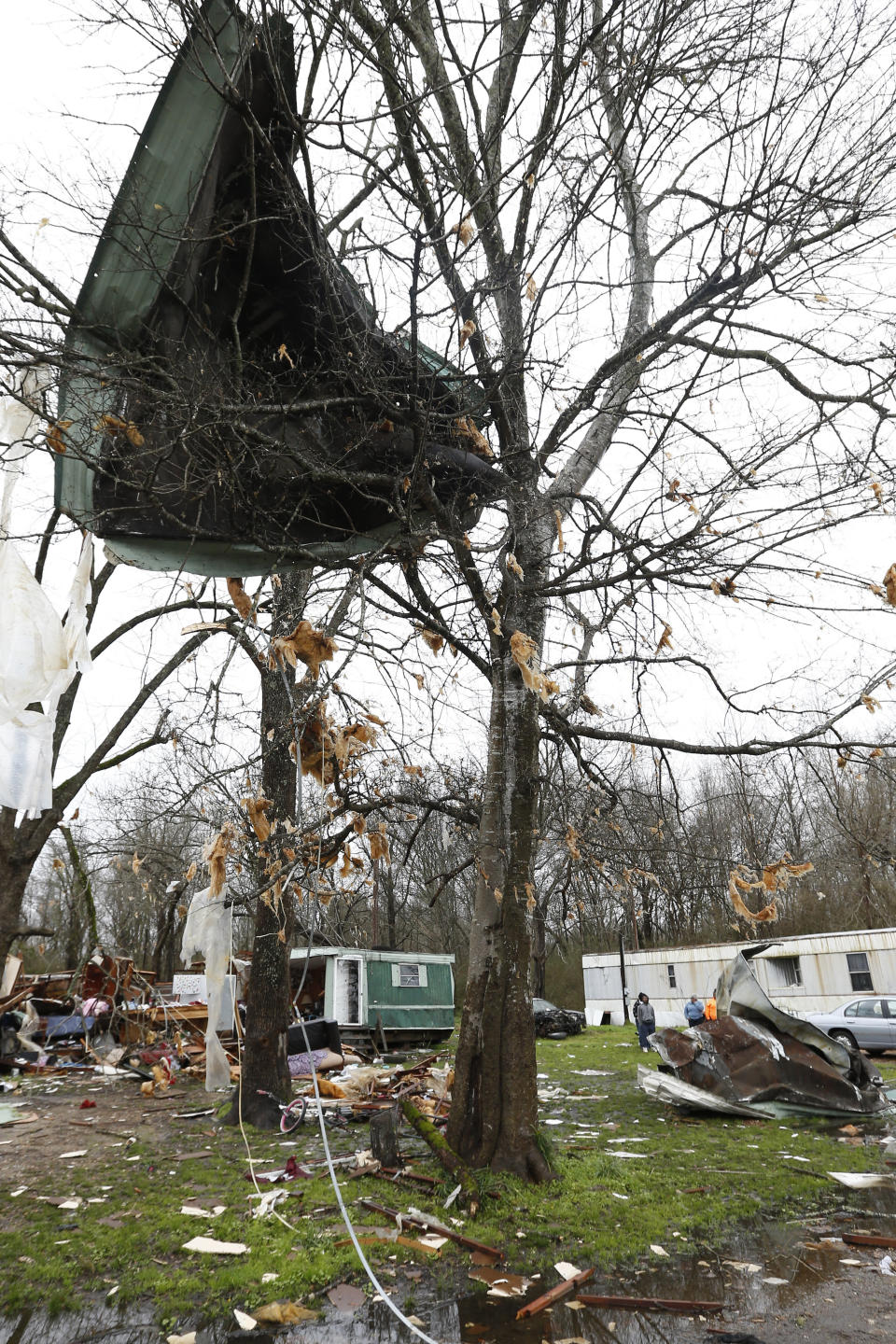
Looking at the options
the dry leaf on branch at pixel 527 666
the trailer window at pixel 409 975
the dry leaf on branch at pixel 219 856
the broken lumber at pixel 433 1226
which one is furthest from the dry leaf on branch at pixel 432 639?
the trailer window at pixel 409 975

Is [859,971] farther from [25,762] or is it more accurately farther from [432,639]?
[25,762]

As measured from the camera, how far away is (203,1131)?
333 inches

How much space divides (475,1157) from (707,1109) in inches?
196

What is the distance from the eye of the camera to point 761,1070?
980cm

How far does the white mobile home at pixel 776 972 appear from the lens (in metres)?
19.4

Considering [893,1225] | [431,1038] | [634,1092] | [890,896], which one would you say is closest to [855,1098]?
[634,1092]

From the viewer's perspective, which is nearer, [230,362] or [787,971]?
[230,362]

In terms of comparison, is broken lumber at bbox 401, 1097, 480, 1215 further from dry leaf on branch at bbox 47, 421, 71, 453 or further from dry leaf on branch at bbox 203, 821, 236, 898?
dry leaf on branch at bbox 47, 421, 71, 453

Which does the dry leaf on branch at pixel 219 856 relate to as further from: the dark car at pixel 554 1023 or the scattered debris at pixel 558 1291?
the dark car at pixel 554 1023

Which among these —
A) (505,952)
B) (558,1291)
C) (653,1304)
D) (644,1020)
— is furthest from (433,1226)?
(644,1020)

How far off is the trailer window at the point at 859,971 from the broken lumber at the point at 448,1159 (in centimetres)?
1732

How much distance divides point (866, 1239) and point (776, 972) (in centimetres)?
1893

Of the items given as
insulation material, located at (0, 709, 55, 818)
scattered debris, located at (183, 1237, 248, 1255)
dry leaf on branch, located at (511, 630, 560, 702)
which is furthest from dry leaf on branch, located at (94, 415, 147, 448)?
scattered debris, located at (183, 1237, 248, 1255)

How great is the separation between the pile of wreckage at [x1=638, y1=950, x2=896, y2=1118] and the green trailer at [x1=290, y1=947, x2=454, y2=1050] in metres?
7.56
